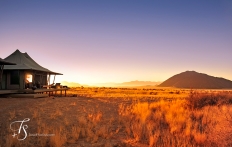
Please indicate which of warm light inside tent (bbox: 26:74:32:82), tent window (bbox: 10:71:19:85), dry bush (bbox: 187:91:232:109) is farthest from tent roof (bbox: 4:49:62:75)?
dry bush (bbox: 187:91:232:109)

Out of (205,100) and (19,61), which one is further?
(19,61)

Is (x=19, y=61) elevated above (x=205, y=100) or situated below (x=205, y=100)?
above

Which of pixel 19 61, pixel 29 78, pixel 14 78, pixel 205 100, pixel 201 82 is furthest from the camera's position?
pixel 201 82

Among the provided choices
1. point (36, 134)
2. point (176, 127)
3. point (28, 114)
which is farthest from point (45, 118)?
point (176, 127)

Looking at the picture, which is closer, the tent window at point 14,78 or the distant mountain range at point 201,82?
the tent window at point 14,78

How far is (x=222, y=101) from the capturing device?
14.0 meters

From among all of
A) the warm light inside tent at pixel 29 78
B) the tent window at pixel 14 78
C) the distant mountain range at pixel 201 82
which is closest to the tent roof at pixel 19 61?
the tent window at pixel 14 78

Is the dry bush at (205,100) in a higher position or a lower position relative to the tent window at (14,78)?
lower

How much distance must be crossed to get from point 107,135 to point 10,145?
3.07 meters

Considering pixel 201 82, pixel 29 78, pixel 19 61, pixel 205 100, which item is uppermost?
pixel 19 61

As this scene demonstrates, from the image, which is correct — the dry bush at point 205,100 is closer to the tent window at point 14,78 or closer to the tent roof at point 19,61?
the tent roof at point 19,61

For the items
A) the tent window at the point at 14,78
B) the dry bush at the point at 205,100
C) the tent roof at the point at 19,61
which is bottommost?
the dry bush at the point at 205,100

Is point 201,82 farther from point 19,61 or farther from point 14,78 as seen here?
point 14,78

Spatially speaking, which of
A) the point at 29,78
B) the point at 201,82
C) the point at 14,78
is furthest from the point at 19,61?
the point at 201,82
